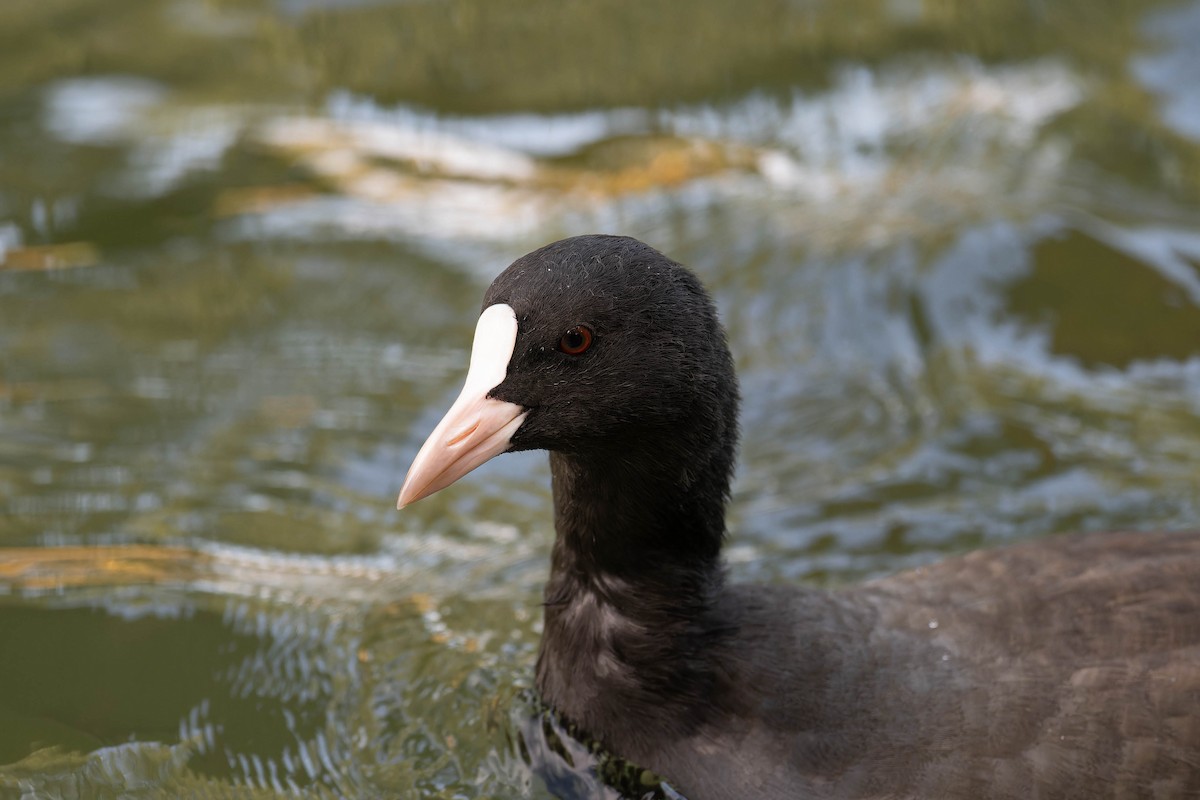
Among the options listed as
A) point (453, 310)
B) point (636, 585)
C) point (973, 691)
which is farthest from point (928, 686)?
point (453, 310)

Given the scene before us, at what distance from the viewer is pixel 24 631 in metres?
4.37

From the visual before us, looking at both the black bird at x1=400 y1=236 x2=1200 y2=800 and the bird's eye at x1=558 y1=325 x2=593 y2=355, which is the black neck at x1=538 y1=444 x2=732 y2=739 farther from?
the bird's eye at x1=558 y1=325 x2=593 y2=355

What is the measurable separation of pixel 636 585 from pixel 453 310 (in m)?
2.76

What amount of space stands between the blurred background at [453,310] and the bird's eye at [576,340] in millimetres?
1131

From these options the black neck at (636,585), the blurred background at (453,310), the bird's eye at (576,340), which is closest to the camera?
the bird's eye at (576,340)

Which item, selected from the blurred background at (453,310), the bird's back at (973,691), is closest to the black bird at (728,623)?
the bird's back at (973,691)

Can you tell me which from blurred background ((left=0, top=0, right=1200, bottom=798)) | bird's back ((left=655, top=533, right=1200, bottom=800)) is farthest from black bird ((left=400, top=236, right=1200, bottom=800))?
blurred background ((left=0, top=0, right=1200, bottom=798))

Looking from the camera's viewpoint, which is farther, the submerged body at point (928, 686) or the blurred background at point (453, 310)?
the blurred background at point (453, 310)

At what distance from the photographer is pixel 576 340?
11.0 ft

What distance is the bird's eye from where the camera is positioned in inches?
131

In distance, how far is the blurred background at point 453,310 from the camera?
4309 millimetres

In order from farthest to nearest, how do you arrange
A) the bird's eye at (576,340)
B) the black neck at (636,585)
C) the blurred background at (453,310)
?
the blurred background at (453,310) → the black neck at (636,585) → the bird's eye at (576,340)

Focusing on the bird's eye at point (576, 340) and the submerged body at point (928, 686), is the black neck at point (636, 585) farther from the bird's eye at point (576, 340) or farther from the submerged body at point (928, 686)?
the bird's eye at point (576, 340)

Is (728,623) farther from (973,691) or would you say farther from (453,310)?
(453,310)
